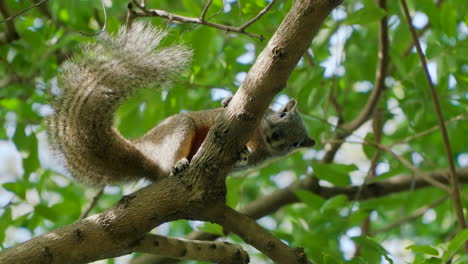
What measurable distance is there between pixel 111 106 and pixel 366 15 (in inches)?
54.4

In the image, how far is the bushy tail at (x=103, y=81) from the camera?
2.95 m

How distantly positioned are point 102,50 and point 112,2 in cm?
131

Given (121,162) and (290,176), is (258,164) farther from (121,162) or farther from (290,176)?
(290,176)

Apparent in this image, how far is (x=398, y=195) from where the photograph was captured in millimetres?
4684

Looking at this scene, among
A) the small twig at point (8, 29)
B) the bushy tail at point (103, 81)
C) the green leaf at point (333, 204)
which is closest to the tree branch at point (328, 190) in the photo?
the green leaf at point (333, 204)

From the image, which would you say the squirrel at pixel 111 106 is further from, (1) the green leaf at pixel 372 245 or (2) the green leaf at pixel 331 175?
(1) the green leaf at pixel 372 245

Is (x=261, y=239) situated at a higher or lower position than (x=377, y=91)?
lower

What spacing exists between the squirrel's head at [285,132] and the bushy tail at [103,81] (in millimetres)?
1178

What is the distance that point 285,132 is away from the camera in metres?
4.05

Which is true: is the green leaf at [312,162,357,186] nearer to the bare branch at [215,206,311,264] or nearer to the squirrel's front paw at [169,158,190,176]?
the bare branch at [215,206,311,264]

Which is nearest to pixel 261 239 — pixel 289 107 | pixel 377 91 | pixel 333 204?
pixel 333 204

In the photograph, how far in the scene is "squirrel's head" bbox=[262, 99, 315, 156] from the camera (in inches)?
158

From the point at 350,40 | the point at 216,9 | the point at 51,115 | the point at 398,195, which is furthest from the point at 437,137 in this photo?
the point at 51,115

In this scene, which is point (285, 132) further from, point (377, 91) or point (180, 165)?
point (180, 165)
